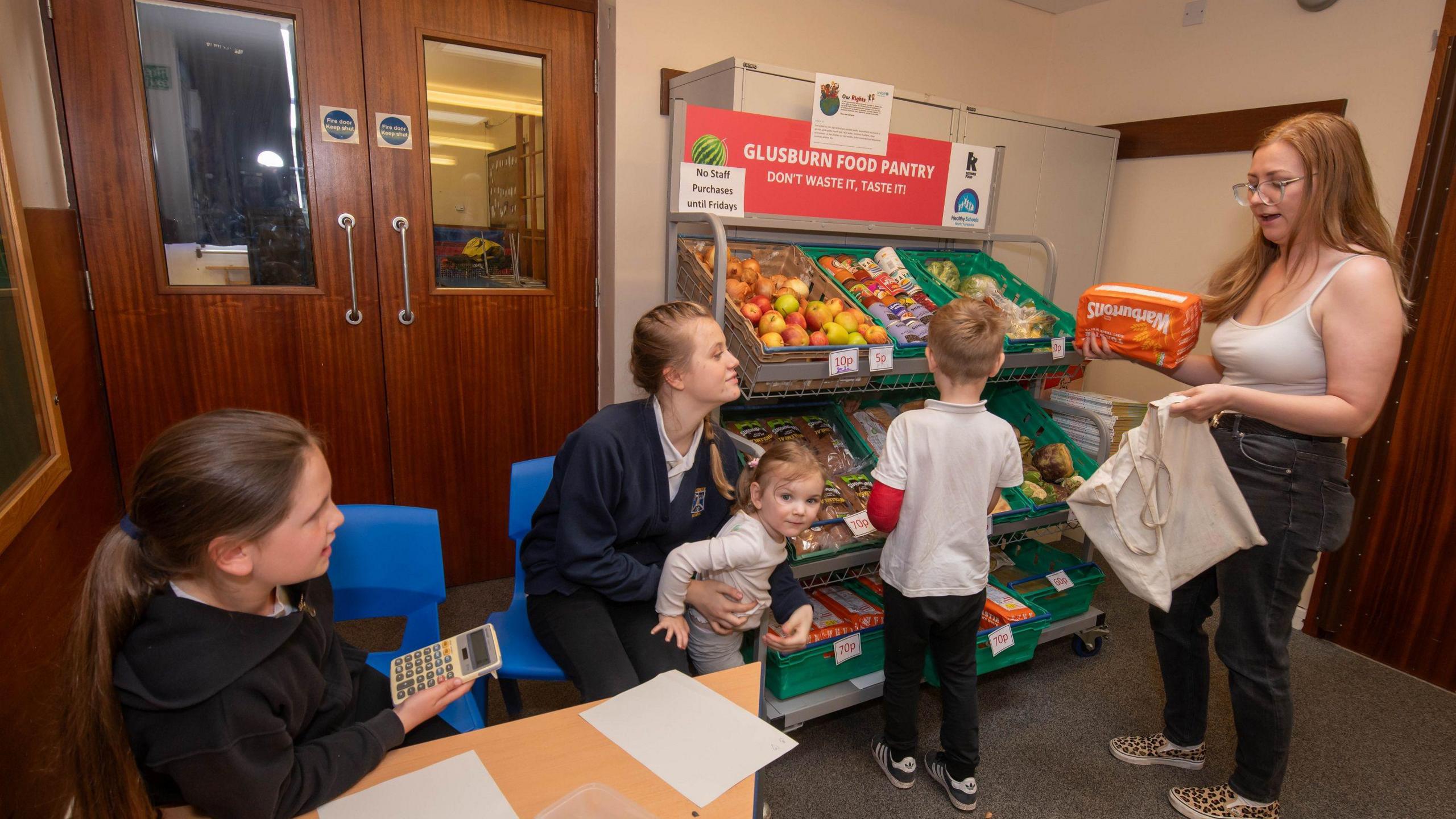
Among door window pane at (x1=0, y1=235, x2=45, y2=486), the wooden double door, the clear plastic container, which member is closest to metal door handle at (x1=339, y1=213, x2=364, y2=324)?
the wooden double door

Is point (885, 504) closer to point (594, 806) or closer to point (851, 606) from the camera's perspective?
point (851, 606)

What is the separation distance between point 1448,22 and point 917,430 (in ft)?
8.25

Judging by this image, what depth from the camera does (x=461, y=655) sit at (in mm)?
1233

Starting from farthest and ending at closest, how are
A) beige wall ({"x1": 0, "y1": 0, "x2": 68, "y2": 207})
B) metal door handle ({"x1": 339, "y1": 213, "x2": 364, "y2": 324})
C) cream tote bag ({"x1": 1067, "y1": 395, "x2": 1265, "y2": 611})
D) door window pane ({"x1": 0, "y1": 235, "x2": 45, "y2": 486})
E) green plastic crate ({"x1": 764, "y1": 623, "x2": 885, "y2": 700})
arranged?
metal door handle ({"x1": 339, "y1": 213, "x2": 364, "y2": 324})
green plastic crate ({"x1": 764, "y1": 623, "x2": 885, "y2": 700})
beige wall ({"x1": 0, "y1": 0, "x2": 68, "y2": 207})
cream tote bag ({"x1": 1067, "y1": 395, "x2": 1265, "y2": 611})
door window pane ({"x1": 0, "y1": 235, "x2": 45, "y2": 486})

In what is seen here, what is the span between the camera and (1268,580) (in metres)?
1.77

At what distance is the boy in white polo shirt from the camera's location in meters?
1.84

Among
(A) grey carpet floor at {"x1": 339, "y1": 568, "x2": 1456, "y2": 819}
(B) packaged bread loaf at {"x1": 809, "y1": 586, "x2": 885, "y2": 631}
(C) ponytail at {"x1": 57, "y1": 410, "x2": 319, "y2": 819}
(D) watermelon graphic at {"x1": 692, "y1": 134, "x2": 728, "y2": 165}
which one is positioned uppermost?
(D) watermelon graphic at {"x1": 692, "y1": 134, "x2": 728, "y2": 165}

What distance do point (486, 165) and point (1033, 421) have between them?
2357 millimetres

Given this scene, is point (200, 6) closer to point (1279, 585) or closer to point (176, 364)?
point (176, 364)

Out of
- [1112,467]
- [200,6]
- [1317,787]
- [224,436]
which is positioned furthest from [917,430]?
[200,6]

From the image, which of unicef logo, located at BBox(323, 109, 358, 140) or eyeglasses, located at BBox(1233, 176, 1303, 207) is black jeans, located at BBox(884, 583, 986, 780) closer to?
eyeglasses, located at BBox(1233, 176, 1303, 207)

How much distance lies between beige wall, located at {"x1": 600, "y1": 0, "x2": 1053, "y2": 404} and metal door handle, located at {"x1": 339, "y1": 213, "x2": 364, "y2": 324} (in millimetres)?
946

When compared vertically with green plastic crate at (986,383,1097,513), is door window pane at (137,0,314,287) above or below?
above

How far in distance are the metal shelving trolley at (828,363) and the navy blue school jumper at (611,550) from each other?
0.31 m
